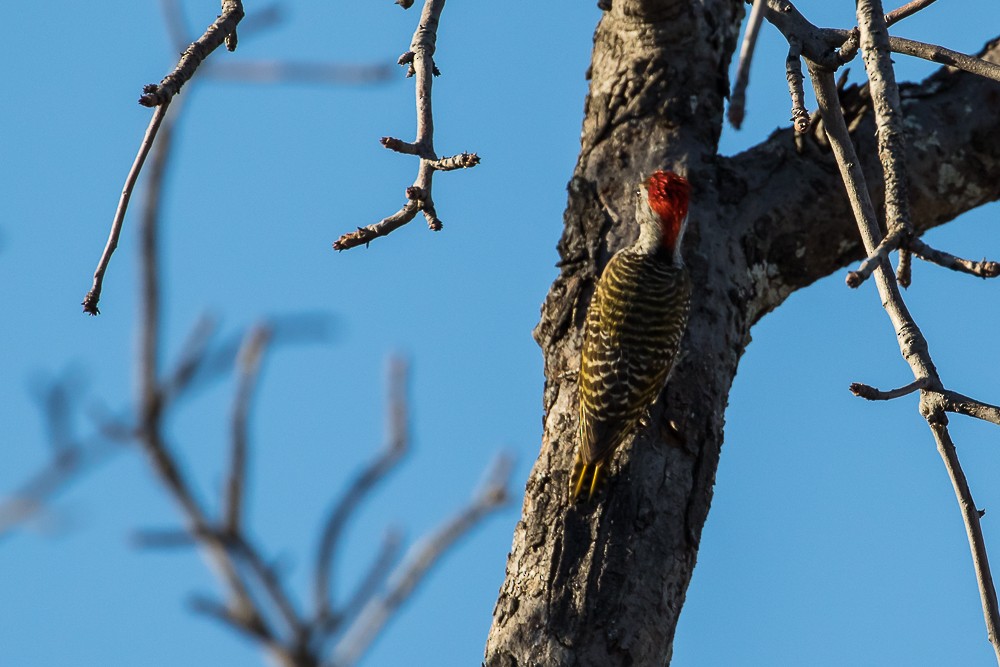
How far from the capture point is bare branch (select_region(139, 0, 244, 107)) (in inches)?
115

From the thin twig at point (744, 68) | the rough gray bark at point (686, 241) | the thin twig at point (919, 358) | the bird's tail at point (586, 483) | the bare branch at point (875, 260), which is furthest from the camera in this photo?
the bird's tail at point (586, 483)

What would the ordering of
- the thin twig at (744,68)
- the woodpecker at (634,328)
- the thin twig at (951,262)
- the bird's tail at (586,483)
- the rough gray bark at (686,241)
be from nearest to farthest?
the thin twig at (744,68)
the thin twig at (951,262)
the rough gray bark at (686,241)
the bird's tail at (586,483)
the woodpecker at (634,328)

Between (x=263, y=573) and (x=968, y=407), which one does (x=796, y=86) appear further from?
(x=263, y=573)

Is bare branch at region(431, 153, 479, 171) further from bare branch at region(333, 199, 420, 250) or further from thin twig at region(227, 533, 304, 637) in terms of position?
thin twig at region(227, 533, 304, 637)

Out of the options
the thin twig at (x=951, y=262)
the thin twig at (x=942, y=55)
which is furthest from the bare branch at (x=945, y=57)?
the thin twig at (x=951, y=262)

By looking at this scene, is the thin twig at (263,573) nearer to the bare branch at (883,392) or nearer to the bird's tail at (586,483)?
the bare branch at (883,392)

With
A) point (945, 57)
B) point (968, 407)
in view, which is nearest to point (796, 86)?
point (945, 57)

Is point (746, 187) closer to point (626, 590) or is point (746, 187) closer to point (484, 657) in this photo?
point (626, 590)

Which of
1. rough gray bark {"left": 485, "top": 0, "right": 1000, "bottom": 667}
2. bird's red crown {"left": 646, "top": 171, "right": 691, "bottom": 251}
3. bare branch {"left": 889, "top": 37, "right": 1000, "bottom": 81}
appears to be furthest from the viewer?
bird's red crown {"left": 646, "top": 171, "right": 691, "bottom": 251}

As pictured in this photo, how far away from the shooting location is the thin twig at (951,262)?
2836 mm

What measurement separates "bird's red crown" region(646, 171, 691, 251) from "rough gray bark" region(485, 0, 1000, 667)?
3.3 inches

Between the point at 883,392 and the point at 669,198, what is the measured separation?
9.21 ft

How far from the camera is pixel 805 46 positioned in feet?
11.8

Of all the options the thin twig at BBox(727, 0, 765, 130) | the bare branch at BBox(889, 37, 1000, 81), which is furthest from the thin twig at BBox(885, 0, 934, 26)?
the thin twig at BBox(727, 0, 765, 130)
